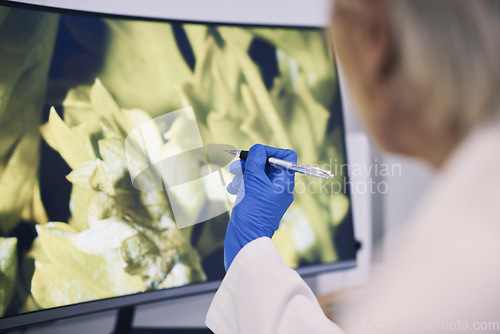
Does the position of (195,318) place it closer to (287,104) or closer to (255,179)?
(255,179)

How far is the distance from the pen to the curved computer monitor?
7 centimetres

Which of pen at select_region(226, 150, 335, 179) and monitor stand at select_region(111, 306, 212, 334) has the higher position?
pen at select_region(226, 150, 335, 179)

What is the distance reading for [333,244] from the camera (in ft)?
2.89

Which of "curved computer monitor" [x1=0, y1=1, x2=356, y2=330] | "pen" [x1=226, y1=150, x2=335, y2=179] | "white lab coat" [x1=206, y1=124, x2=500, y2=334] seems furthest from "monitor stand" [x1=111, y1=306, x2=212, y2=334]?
"white lab coat" [x1=206, y1=124, x2=500, y2=334]

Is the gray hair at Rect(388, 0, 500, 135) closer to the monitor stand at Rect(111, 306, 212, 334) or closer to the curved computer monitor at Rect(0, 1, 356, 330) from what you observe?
the curved computer monitor at Rect(0, 1, 356, 330)

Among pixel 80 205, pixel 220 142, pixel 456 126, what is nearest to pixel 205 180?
pixel 220 142

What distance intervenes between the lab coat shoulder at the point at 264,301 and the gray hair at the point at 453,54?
0.89 ft

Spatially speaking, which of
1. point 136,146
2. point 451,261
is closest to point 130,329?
point 136,146

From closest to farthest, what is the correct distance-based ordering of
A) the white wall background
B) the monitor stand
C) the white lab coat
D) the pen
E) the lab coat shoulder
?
the white lab coat, the lab coat shoulder, the pen, the monitor stand, the white wall background

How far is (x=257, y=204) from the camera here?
632 millimetres

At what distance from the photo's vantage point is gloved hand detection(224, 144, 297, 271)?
2.03ft

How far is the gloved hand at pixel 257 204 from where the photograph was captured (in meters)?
0.62

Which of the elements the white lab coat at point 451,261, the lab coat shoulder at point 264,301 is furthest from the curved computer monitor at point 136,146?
the white lab coat at point 451,261

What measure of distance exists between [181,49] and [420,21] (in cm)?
55
